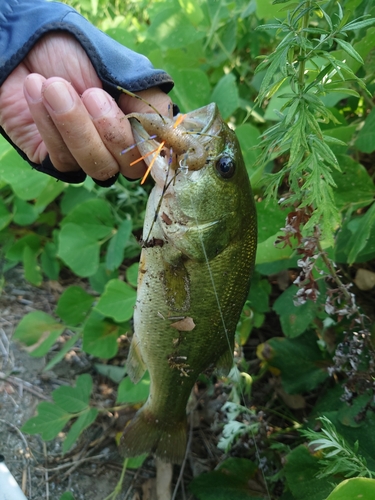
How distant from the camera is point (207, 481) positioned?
5.98 ft

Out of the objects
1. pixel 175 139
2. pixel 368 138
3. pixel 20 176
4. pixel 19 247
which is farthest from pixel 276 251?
pixel 19 247

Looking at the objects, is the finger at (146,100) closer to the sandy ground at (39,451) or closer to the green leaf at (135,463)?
the green leaf at (135,463)

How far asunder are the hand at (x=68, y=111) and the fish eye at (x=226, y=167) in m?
0.25

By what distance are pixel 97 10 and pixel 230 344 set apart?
3.17 meters

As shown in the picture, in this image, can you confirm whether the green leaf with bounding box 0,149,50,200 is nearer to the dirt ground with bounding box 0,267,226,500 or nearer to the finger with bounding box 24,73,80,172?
the finger with bounding box 24,73,80,172

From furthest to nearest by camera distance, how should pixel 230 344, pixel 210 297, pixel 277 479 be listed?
pixel 277 479
pixel 230 344
pixel 210 297

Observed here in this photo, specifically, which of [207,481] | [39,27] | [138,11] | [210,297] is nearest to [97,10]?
[138,11]

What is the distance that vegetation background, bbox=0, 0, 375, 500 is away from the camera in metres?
1.08

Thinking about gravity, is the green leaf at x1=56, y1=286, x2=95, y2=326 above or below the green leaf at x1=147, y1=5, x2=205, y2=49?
below

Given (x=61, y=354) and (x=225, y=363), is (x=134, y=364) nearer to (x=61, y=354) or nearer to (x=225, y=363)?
(x=225, y=363)

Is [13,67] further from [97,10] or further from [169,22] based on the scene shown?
[97,10]

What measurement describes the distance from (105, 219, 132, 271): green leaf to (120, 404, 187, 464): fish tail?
0.83 meters

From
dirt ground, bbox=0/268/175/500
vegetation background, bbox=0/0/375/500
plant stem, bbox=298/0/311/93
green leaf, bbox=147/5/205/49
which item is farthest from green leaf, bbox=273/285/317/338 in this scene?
green leaf, bbox=147/5/205/49

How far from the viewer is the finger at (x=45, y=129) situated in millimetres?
1259
